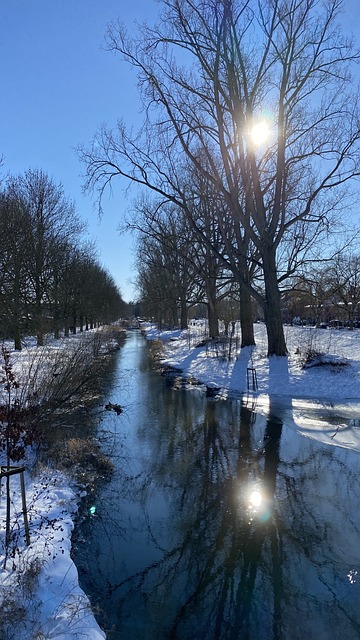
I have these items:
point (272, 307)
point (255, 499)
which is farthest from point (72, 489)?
point (272, 307)

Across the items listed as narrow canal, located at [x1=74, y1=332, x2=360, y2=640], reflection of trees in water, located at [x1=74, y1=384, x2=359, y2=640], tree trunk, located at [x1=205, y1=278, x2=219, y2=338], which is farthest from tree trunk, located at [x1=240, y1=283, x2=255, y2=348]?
reflection of trees in water, located at [x1=74, y1=384, x2=359, y2=640]

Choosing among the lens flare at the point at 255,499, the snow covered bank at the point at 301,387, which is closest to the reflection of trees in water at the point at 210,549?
the lens flare at the point at 255,499

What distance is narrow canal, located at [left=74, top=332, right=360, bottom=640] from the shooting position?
14.5 ft

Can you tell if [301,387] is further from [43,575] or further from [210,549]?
[43,575]

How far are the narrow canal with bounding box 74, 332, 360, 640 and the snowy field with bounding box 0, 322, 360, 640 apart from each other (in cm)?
40

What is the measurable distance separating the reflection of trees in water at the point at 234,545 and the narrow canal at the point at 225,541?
0.02 m

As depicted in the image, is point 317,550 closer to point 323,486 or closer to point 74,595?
point 323,486

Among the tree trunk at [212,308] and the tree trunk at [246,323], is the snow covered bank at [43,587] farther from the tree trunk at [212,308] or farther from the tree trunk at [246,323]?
the tree trunk at [212,308]

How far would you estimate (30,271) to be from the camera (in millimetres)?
24875

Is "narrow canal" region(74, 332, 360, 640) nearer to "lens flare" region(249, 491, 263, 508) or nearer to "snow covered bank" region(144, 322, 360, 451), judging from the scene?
"lens flare" region(249, 491, 263, 508)

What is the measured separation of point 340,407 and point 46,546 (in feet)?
33.7

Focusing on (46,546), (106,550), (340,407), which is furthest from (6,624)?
(340,407)

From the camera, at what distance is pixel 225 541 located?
5.86 metres

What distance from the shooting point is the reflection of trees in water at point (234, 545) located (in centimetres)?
442
